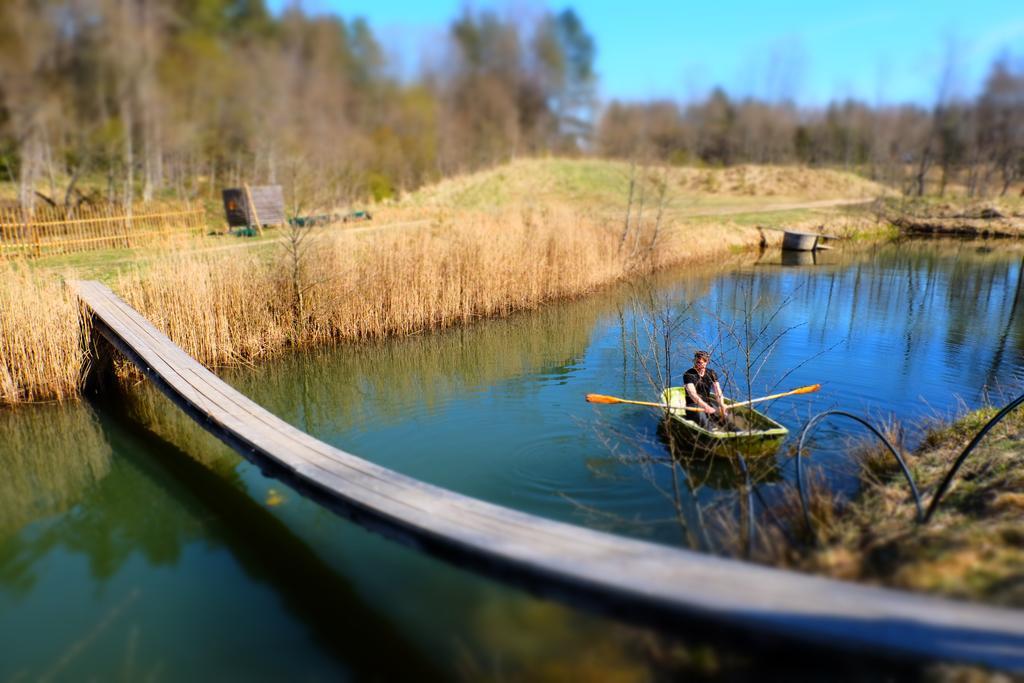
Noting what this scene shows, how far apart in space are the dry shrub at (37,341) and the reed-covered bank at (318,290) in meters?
0.01

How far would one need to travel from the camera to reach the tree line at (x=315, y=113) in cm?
1041

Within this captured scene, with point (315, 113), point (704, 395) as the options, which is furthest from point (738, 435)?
point (315, 113)

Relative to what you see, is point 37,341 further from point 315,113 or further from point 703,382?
point 315,113

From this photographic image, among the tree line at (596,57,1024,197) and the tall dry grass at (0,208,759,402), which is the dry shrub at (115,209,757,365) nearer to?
the tall dry grass at (0,208,759,402)

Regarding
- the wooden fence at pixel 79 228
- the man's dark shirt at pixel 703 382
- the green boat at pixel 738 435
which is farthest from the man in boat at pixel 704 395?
the wooden fence at pixel 79 228

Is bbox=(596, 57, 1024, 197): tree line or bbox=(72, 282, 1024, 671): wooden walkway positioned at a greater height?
bbox=(596, 57, 1024, 197): tree line

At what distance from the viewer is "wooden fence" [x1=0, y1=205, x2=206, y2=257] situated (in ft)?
48.8

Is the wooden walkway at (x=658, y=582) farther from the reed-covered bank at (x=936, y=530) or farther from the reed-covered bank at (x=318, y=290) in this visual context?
the reed-covered bank at (x=318, y=290)

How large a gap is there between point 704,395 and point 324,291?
6.94m

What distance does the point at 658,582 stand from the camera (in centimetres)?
319

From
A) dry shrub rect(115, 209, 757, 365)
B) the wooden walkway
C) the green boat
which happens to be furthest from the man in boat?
dry shrub rect(115, 209, 757, 365)

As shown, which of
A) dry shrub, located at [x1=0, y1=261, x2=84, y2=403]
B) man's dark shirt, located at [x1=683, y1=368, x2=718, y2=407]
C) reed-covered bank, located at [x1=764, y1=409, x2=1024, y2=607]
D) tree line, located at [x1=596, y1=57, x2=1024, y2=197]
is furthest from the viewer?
tree line, located at [x1=596, y1=57, x2=1024, y2=197]

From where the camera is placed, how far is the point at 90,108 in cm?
1097

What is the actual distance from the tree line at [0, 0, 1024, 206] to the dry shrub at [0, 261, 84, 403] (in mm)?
3481
